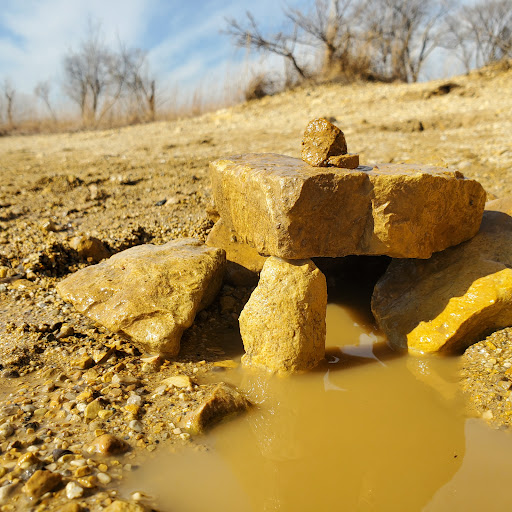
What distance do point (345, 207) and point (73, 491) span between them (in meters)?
1.77

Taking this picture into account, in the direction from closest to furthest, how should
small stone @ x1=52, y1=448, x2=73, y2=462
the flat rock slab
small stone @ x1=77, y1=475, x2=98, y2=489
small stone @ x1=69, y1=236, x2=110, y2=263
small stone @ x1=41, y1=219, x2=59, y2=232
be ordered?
1. small stone @ x1=77, y1=475, x2=98, y2=489
2. small stone @ x1=52, y1=448, x2=73, y2=462
3. the flat rock slab
4. small stone @ x1=69, y1=236, x2=110, y2=263
5. small stone @ x1=41, y1=219, x2=59, y2=232

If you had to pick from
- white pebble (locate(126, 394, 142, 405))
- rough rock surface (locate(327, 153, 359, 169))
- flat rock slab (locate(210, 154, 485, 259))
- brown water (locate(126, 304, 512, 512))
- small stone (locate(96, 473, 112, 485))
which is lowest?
brown water (locate(126, 304, 512, 512))

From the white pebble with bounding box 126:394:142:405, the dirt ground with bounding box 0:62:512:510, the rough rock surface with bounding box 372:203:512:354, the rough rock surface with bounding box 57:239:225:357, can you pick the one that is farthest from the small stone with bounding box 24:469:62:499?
the rough rock surface with bounding box 372:203:512:354

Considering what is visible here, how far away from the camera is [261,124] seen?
29.6 feet

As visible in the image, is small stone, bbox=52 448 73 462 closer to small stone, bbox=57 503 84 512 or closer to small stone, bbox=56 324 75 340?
small stone, bbox=57 503 84 512

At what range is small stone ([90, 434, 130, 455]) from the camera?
198 cm

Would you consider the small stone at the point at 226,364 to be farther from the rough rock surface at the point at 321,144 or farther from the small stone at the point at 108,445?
the rough rock surface at the point at 321,144

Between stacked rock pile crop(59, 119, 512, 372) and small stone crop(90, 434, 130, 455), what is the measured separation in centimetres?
75

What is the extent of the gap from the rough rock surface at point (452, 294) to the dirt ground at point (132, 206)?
1.07 metres

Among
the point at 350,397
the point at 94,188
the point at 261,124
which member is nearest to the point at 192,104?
the point at 261,124

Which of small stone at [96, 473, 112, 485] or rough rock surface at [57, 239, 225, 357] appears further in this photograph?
rough rock surface at [57, 239, 225, 357]

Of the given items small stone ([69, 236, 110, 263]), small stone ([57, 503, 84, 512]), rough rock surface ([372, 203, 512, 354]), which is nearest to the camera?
small stone ([57, 503, 84, 512])

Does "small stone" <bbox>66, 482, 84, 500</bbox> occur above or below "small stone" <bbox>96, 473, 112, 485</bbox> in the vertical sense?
above

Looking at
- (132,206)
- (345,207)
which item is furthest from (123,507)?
(132,206)
